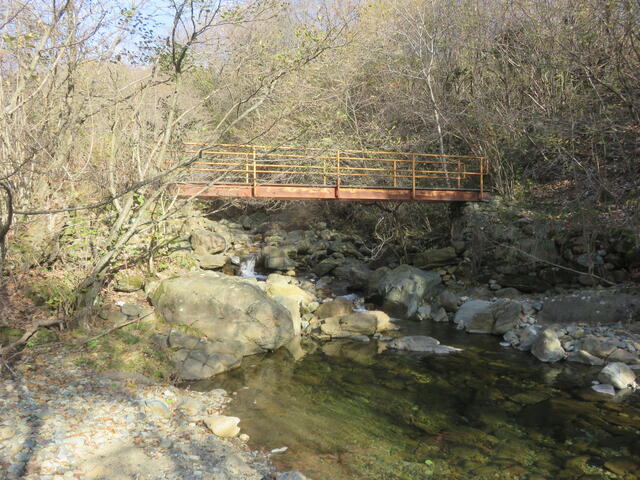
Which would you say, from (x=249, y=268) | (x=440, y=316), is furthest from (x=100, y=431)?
(x=249, y=268)

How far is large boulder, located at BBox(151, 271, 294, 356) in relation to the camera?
873cm

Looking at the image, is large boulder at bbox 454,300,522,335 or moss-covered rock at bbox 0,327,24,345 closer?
moss-covered rock at bbox 0,327,24,345

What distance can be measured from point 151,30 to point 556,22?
10.8 metres

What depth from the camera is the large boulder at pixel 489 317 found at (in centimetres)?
1027

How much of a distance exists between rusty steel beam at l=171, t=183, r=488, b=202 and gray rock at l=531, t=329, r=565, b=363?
19.3ft

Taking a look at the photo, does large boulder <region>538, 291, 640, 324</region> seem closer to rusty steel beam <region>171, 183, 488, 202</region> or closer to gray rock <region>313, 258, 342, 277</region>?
rusty steel beam <region>171, 183, 488, 202</region>

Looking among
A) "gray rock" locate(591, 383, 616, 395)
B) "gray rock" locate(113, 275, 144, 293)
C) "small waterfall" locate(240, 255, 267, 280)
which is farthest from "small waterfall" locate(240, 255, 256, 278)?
"gray rock" locate(591, 383, 616, 395)

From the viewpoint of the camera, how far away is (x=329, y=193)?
42.9 ft

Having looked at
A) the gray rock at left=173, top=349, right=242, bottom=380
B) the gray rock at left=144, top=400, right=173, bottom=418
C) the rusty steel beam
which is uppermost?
the rusty steel beam

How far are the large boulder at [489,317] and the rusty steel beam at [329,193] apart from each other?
3.94 meters

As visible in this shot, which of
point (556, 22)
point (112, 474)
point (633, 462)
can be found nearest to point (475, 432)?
point (633, 462)

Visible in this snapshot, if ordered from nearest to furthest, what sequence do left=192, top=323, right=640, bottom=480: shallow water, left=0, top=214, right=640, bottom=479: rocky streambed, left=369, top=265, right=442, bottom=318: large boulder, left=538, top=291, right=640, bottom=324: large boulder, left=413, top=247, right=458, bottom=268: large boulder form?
1. left=192, top=323, right=640, bottom=480: shallow water
2. left=0, top=214, right=640, bottom=479: rocky streambed
3. left=538, top=291, right=640, bottom=324: large boulder
4. left=369, top=265, right=442, bottom=318: large boulder
5. left=413, top=247, right=458, bottom=268: large boulder

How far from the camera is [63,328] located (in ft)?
24.9

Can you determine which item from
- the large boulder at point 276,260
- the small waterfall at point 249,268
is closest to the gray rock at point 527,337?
the large boulder at point 276,260
